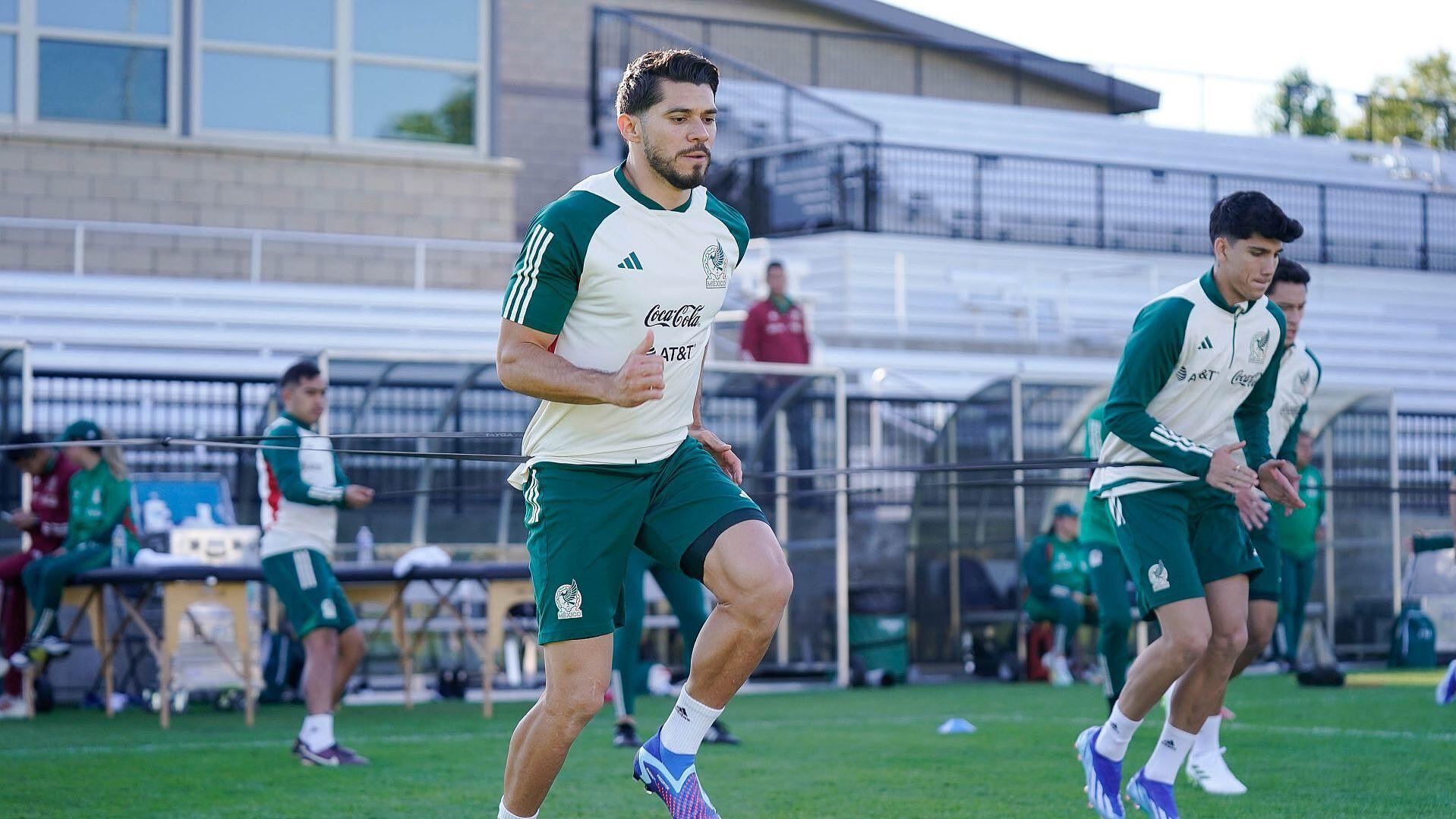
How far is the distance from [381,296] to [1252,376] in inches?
572

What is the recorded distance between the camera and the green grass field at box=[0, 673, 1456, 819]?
7.40 meters

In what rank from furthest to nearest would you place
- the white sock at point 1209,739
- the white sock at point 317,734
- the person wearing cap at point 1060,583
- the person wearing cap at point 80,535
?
the person wearing cap at point 1060,583, the person wearing cap at point 80,535, the white sock at point 317,734, the white sock at point 1209,739

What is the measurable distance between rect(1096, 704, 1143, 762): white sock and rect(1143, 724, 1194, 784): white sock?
112 millimetres

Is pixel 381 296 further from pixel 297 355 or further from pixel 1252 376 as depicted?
pixel 1252 376

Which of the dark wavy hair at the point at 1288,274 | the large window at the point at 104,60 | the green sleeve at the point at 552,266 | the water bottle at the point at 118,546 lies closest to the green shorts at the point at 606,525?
the green sleeve at the point at 552,266

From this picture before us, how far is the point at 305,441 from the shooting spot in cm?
1005

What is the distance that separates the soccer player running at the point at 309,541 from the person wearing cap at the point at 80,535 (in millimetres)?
3136

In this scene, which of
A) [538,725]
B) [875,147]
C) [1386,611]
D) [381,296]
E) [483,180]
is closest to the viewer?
[538,725]

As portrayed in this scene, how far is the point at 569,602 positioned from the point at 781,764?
166 inches

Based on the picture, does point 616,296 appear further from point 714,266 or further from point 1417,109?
point 1417,109

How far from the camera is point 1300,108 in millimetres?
40906

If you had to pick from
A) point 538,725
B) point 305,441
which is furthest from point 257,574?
point 538,725

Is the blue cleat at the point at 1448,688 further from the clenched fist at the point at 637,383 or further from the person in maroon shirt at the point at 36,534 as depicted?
the person in maroon shirt at the point at 36,534

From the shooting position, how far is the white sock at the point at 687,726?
5.25m
